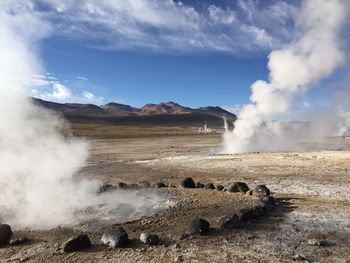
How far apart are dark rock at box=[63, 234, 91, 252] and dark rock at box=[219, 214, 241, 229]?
3.86 metres

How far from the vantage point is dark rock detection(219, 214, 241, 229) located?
519 inches

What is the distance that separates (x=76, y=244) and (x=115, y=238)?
38.6 inches

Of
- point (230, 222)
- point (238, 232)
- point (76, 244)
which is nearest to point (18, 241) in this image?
point (76, 244)

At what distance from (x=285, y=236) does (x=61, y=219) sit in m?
7.07

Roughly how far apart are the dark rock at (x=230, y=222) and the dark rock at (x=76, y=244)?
152 inches

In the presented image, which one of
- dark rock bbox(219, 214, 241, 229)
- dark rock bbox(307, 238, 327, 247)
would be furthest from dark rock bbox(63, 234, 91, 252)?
dark rock bbox(307, 238, 327, 247)

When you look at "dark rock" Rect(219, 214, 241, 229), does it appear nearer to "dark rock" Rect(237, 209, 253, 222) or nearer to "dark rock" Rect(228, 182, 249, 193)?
"dark rock" Rect(237, 209, 253, 222)

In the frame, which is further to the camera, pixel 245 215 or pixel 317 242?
pixel 245 215

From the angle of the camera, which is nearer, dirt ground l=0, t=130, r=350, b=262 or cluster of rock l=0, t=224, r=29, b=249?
dirt ground l=0, t=130, r=350, b=262

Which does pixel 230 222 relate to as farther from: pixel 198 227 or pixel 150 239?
pixel 150 239

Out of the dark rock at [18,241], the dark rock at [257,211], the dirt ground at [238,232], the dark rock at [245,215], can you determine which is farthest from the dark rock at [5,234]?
the dark rock at [257,211]

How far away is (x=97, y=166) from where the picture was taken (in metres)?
33.1

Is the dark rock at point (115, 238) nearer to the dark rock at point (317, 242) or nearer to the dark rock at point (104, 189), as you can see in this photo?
the dark rock at point (317, 242)

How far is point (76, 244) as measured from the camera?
11.5 meters
